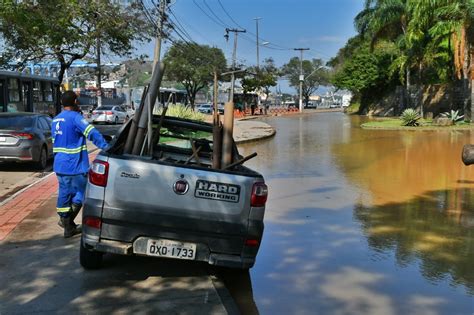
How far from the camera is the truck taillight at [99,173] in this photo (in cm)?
470

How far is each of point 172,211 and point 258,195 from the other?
0.77 metres

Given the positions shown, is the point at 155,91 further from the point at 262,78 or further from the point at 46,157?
the point at 262,78

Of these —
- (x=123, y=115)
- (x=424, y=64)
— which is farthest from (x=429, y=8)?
(x=123, y=115)

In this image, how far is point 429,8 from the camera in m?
29.2

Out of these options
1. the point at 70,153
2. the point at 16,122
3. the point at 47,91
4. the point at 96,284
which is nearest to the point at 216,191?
the point at 96,284

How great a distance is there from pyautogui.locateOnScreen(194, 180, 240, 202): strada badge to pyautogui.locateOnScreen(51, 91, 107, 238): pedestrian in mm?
1993

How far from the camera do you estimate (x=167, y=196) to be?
4.67 m

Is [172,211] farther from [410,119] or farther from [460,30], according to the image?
[460,30]

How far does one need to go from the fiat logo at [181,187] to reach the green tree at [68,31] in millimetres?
9016

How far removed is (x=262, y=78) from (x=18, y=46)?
4576 cm

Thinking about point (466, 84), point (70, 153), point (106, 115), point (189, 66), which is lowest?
point (70, 153)

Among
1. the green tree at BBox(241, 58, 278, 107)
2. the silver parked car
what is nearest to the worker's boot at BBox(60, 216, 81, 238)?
the silver parked car

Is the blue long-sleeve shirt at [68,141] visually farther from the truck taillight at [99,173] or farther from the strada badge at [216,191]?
the strada badge at [216,191]

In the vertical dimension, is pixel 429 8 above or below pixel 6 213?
above
